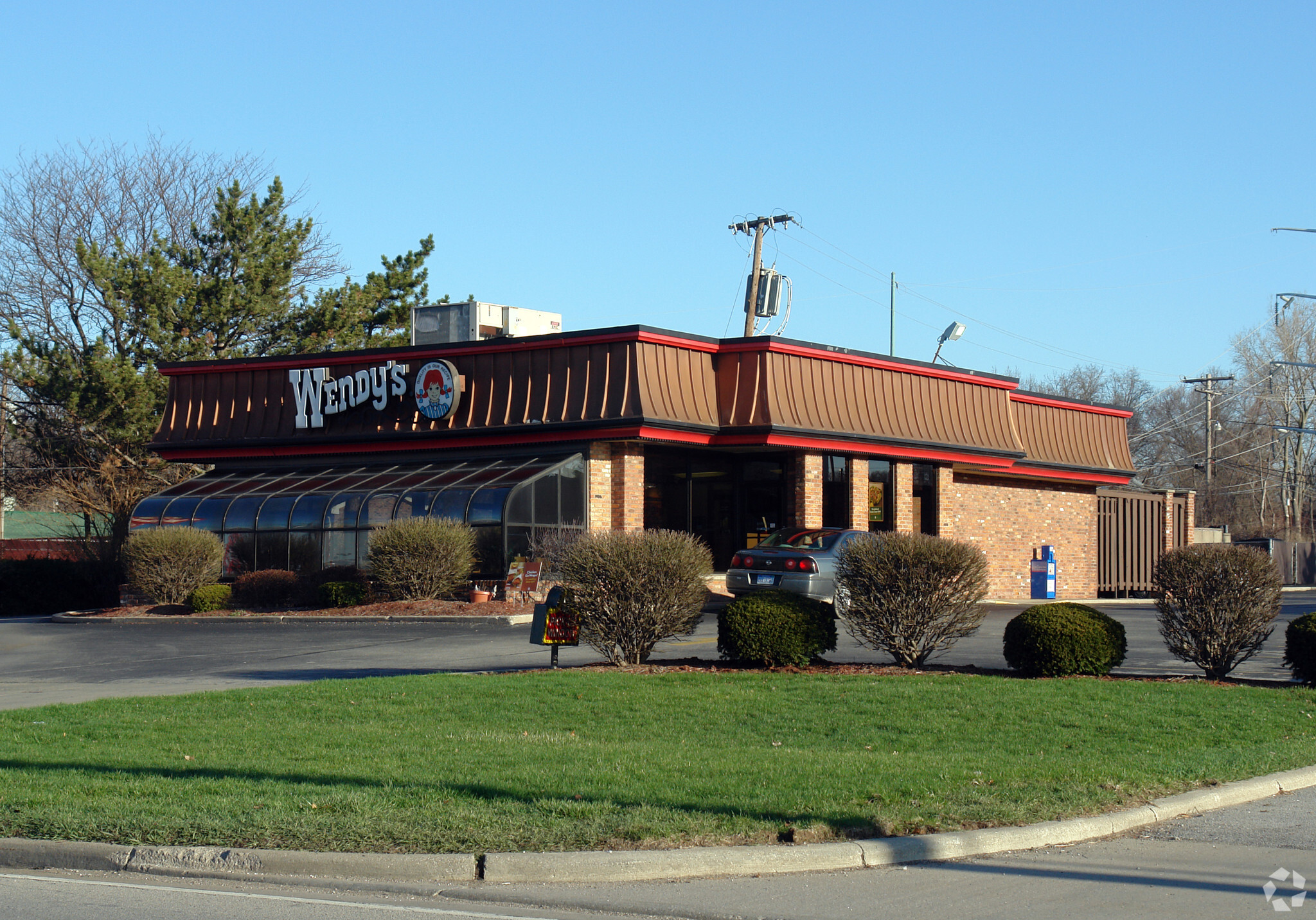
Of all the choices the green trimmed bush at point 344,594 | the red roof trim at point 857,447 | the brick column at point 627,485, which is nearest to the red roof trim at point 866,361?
the red roof trim at point 857,447

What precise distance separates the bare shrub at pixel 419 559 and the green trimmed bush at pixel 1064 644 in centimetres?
1384

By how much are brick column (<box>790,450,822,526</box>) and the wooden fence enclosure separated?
12.0m

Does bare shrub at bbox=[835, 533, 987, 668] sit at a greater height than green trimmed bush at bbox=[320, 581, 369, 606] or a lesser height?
greater

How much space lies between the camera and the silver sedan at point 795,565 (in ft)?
74.4

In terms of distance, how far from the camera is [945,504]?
110 feet

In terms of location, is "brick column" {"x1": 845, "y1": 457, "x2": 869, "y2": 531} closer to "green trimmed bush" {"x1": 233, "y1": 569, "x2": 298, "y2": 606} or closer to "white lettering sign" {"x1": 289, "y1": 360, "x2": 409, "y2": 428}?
"white lettering sign" {"x1": 289, "y1": 360, "x2": 409, "y2": 428}

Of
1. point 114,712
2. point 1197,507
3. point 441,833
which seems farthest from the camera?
point 1197,507

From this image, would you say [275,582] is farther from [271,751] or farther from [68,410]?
[271,751]

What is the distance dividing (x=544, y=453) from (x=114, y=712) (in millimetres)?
17465

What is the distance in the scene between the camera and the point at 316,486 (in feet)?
102

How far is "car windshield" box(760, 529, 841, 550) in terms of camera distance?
23.5 meters

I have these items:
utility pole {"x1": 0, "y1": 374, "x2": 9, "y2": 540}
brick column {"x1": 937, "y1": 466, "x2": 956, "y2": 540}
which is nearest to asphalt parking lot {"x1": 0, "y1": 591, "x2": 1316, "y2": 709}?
brick column {"x1": 937, "y1": 466, "x2": 956, "y2": 540}

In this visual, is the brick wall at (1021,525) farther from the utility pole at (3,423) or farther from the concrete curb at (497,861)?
the utility pole at (3,423)

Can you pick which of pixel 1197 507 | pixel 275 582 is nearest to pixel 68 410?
pixel 275 582
